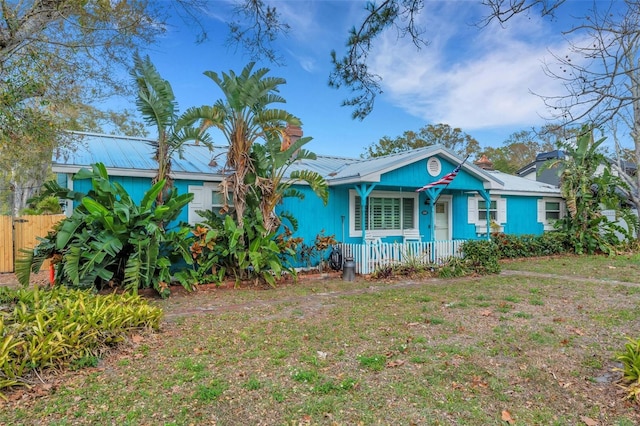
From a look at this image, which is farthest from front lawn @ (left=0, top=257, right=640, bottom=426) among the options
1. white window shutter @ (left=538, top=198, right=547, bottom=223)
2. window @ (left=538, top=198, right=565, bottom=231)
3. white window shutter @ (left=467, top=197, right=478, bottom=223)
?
window @ (left=538, top=198, right=565, bottom=231)

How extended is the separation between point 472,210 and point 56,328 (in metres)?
13.2

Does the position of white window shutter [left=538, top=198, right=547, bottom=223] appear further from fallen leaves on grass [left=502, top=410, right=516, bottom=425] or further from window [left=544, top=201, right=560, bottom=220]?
fallen leaves on grass [left=502, top=410, right=516, bottom=425]

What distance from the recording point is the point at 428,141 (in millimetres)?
31812

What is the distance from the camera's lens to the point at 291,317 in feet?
19.8

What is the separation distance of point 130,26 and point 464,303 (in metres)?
8.07

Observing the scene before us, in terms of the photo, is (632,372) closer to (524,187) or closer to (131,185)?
(131,185)

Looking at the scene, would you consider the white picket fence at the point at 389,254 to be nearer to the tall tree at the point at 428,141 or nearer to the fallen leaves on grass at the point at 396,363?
the fallen leaves on grass at the point at 396,363

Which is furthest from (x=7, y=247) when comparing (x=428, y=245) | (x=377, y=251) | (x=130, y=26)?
(x=428, y=245)

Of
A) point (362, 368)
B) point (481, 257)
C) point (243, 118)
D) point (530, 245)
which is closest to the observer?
point (362, 368)

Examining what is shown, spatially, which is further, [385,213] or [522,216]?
[522,216]

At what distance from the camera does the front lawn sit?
123 inches

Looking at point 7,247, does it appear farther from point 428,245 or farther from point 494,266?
point 494,266

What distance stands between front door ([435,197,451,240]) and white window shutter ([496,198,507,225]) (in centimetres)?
274

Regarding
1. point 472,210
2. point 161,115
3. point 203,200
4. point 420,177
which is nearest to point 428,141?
point 472,210
